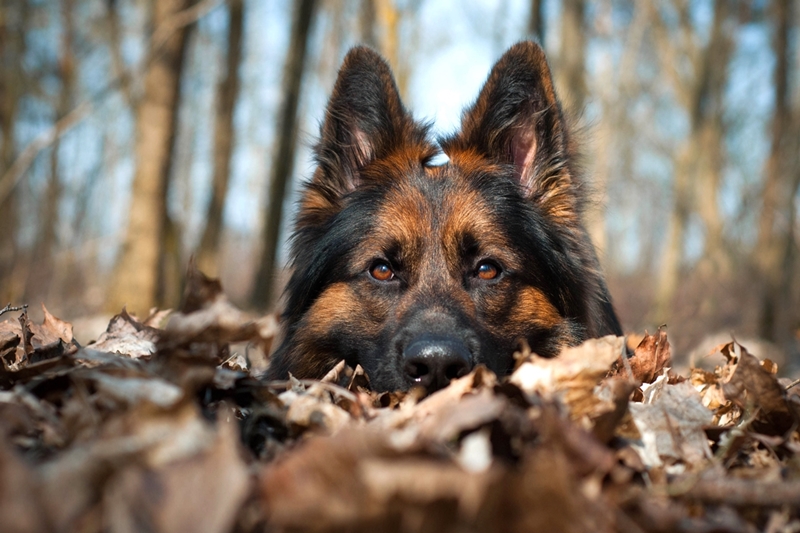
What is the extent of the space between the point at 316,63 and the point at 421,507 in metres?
28.1

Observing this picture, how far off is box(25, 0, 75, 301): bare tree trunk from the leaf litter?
15839 mm

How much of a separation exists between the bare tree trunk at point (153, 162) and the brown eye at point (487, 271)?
24.0 feet

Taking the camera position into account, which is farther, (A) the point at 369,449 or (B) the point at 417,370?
(B) the point at 417,370

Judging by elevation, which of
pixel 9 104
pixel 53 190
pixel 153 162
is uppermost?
pixel 9 104

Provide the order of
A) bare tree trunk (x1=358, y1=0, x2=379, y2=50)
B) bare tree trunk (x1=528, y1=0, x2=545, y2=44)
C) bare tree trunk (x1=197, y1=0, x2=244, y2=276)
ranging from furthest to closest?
bare tree trunk (x1=358, y1=0, x2=379, y2=50) < bare tree trunk (x1=197, y1=0, x2=244, y2=276) < bare tree trunk (x1=528, y1=0, x2=545, y2=44)

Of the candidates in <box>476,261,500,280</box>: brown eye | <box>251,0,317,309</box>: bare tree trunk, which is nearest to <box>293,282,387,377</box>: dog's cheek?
<box>476,261,500,280</box>: brown eye

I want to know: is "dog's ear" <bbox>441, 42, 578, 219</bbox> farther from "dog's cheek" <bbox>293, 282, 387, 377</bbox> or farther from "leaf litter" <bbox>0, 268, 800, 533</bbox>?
"leaf litter" <bbox>0, 268, 800, 533</bbox>

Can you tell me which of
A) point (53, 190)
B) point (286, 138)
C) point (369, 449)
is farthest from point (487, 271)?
point (53, 190)

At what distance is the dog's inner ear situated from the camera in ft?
15.1

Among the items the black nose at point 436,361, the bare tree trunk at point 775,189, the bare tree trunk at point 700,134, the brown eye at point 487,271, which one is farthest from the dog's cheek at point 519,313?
the bare tree trunk at point 700,134

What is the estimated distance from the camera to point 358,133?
477 centimetres

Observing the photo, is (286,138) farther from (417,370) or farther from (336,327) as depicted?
(417,370)

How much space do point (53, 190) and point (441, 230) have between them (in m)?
15.7

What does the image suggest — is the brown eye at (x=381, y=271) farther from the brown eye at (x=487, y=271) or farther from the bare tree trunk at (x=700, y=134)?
the bare tree trunk at (x=700, y=134)
